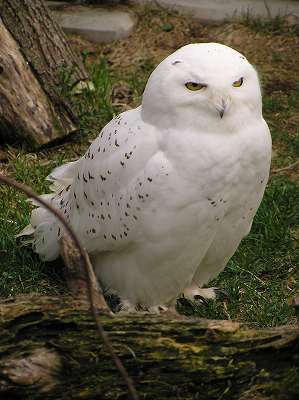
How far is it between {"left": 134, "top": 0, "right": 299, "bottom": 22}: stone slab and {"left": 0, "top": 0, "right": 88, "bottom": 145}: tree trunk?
5.55ft

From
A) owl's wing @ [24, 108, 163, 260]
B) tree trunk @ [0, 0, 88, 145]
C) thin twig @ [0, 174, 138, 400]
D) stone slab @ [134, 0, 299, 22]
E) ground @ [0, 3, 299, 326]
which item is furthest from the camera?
stone slab @ [134, 0, 299, 22]

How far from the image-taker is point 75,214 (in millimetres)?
3953

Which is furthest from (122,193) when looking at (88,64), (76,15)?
(76,15)

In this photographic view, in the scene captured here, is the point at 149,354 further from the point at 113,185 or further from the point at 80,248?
the point at 113,185

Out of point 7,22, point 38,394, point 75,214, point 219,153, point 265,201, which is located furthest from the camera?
point 7,22

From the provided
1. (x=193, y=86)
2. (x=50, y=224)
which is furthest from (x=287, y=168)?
(x=193, y=86)

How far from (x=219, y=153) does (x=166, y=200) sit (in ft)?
0.87

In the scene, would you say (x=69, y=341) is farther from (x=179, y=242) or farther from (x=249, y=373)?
(x=179, y=242)

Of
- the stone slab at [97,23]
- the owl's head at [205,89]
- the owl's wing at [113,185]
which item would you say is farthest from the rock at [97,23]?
the owl's head at [205,89]

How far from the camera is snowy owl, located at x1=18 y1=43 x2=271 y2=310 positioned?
3363mm

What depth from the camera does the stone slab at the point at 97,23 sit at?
22.6ft

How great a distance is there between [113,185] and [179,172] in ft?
1.08

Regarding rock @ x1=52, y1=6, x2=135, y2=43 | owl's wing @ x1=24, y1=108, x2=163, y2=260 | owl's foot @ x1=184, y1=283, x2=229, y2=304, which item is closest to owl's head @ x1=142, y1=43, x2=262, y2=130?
owl's wing @ x1=24, y1=108, x2=163, y2=260

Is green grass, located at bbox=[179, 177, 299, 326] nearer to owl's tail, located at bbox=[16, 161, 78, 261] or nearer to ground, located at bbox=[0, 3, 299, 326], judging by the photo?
ground, located at bbox=[0, 3, 299, 326]
